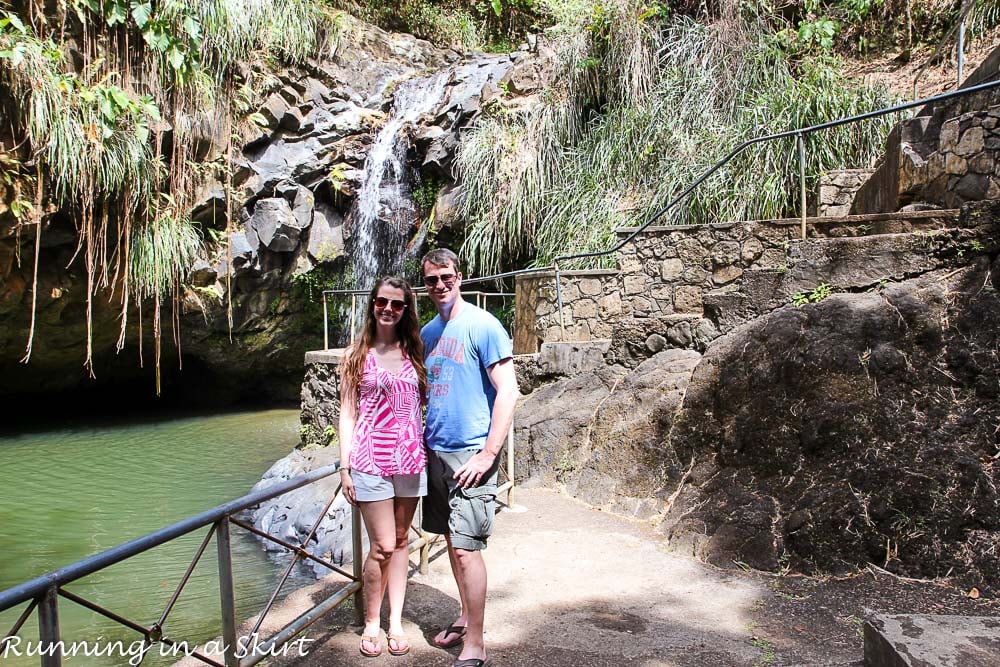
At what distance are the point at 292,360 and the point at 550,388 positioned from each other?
27.8ft

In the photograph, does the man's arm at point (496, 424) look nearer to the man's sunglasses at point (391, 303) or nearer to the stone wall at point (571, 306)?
the man's sunglasses at point (391, 303)

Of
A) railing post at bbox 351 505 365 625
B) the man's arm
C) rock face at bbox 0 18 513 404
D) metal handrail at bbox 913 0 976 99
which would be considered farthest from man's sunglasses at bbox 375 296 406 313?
rock face at bbox 0 18 513 404

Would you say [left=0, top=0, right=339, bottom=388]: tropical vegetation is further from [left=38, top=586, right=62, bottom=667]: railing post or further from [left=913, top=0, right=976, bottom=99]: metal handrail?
[left=913, top=0, right=976, bottom=99]: metal handrail

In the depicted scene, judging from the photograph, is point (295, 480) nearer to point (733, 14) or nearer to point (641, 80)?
point (641, 80)

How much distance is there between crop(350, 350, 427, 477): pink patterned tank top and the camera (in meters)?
2.50

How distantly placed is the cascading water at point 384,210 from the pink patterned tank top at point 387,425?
8.97m

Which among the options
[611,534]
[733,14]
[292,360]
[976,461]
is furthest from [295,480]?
[292,360]

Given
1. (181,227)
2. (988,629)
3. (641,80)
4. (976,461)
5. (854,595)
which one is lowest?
(854,595)

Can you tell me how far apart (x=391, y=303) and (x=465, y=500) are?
805mm

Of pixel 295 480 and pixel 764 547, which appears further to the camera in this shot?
pixel 764 547

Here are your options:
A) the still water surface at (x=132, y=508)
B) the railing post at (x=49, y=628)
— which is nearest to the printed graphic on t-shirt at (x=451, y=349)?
the railing post at (x=49, y=628)

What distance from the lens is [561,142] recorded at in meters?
10.1

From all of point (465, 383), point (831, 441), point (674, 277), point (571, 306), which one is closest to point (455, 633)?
point (465, 383)

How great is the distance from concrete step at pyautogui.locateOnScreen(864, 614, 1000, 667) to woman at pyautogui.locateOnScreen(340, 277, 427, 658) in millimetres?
1667
